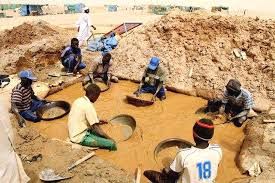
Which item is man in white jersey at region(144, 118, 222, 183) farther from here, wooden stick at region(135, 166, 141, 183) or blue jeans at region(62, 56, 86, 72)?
blue jeans at region(62, 56, 86, 72)

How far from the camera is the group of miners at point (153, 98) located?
3.83 metres

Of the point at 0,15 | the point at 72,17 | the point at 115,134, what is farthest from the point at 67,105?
the point at 0,15

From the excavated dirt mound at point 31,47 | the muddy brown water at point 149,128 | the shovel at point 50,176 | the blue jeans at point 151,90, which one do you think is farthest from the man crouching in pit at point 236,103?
the excavated dirt mound at point 31,47

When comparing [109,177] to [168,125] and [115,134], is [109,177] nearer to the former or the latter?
[115,134]

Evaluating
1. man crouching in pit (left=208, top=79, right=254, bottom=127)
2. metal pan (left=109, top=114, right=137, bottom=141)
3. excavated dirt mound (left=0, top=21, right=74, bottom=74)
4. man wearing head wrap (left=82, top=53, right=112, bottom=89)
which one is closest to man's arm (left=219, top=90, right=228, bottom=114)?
man crouching in pit (left=208, top=79, right=254, bottom=127)

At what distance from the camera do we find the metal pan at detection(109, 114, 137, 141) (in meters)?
6.90

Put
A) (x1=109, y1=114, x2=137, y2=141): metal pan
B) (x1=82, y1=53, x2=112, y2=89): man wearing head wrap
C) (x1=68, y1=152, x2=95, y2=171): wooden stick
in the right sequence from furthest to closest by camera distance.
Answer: (x1=82, y1=53, x2=112, y2=89): man wearing head wrap → (x1=109, y1=114, x2=137, y2=141): metal pan → (x1=68, y1=152, x2=95, y2=171): wooden stick

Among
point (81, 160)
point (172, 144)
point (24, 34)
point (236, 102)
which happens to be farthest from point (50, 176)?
point (24, 34)

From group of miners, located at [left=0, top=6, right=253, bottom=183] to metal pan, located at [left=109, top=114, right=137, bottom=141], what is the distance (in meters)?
0.45

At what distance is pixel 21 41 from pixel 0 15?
737cm

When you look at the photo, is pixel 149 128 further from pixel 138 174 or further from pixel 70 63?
pixel 70 63

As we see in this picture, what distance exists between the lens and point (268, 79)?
8.27 metres

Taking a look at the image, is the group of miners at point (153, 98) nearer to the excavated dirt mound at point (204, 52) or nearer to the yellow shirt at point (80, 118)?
the yellow shirt at point (80, 118)

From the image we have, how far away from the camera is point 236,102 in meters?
7.17
